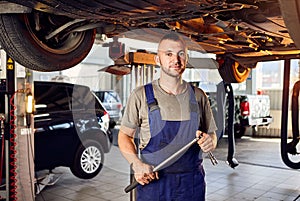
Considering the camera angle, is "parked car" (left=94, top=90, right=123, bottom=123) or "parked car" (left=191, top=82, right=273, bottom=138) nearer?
"parked car" (left=191, top=82, right=273, bottom=138)

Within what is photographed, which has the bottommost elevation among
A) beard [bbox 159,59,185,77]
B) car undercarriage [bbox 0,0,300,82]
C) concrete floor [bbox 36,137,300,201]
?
concrete floor [bbox 36,137,300,201]

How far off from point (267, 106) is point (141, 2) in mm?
7491

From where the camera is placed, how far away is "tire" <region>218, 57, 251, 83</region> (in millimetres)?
3859

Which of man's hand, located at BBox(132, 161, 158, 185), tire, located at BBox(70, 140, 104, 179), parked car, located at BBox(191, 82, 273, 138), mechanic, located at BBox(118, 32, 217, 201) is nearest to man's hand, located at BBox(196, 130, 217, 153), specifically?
mechanic, located at BBox(118, 32, 217, 201)

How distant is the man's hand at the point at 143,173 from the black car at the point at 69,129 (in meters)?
2.61

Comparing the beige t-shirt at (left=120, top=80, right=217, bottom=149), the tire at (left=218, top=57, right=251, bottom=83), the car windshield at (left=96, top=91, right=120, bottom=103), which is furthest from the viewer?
the car windshield at (left=96, top=91, right=120, bottom=103)

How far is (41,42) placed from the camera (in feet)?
6.90

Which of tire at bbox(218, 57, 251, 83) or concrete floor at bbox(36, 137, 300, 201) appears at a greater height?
tire at bbox(218, 57, 251, 83)

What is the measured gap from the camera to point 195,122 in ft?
6.15

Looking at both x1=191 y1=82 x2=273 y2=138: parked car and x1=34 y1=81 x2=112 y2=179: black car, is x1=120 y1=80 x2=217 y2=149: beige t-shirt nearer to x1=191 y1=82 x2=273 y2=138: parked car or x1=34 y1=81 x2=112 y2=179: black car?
x1=34 y1=81 x2=112 y2=179: black car

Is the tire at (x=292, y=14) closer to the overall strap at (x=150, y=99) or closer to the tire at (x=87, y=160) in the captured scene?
the overall strap at (x=150, y=99)

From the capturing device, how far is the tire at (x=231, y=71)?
3.86 metres

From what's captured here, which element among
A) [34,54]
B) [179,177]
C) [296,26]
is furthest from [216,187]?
[296,26]

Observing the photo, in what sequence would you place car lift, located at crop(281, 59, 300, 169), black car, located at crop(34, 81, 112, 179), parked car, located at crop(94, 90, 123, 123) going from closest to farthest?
car lift, located at crop(281, 59, 300, 169) < black car, located at crop(34, 81, 112, 179) < parked car, located at crop(94, 90, 123, 123)
